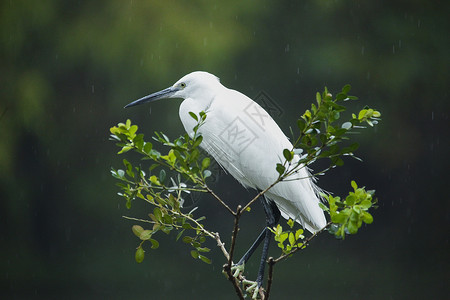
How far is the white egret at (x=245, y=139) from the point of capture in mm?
1353

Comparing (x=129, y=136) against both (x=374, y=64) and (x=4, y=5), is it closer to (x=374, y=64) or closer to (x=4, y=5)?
(x=374, y=64)

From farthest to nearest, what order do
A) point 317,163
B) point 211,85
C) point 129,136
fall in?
point 317,163, point 211,85, point 129,136

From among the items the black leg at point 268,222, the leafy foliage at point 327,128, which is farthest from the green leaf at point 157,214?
the black leg at point 268,222

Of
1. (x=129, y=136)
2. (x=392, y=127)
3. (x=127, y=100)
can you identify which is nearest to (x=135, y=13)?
(x=127, y=100)

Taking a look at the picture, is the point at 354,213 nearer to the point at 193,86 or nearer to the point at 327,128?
the point at 327,128

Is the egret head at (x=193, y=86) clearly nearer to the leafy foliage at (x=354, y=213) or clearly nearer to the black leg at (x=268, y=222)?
the black leg at (x=268, y=222)

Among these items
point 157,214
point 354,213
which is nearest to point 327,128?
point 354,213

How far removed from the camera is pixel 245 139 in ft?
4.50

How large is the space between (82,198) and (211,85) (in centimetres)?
232

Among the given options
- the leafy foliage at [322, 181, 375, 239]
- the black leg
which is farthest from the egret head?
the leafy foliage at [322, 181, 375, 239]

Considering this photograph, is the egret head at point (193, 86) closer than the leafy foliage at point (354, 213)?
No

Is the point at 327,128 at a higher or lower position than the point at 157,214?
higher

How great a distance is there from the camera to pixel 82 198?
3.43 meters

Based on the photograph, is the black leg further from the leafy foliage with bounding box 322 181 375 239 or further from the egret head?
the leafy foliage with bounding box 322 181 375 239
